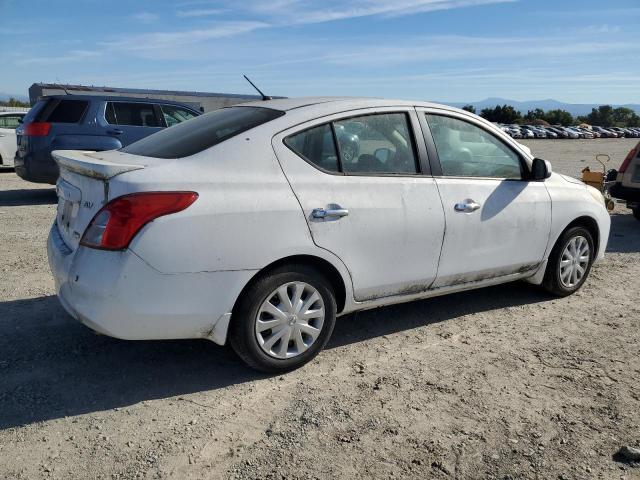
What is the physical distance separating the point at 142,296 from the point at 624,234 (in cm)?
757

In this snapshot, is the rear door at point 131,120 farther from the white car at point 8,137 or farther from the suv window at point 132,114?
the white car at point 8,137

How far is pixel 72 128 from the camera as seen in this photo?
9.70 metres

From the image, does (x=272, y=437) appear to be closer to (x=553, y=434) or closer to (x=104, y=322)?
(x=104, y=322)

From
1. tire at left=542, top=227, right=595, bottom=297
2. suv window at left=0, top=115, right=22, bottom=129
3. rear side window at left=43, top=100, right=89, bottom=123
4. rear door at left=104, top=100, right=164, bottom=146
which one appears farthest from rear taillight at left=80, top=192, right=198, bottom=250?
suv window at left=0, top=115, right=22, bottom=129

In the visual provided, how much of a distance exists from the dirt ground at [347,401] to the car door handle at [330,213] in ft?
3.23

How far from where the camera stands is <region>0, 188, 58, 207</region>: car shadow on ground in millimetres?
9867

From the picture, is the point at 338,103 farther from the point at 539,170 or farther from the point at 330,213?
the point at 539,170

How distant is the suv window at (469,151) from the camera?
4.25m

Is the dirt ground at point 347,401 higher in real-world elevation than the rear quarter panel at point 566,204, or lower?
lower

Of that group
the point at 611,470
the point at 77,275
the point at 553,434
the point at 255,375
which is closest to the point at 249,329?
the point at 255,375

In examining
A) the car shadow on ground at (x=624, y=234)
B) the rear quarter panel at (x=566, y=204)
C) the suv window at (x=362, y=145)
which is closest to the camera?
the suv window at (x=362, y=145)

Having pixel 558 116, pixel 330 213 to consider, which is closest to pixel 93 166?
pixel 330 213

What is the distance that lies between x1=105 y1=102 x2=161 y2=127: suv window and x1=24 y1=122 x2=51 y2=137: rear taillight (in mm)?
962

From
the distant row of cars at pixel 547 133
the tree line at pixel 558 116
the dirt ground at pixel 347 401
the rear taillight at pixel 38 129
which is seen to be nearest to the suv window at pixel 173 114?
the rear taillight at pixel 38 129
